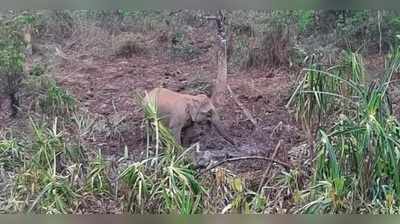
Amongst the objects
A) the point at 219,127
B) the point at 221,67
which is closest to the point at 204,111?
the point at 219,127

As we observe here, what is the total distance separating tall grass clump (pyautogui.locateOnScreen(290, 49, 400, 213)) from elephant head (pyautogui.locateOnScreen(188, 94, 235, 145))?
0.63m

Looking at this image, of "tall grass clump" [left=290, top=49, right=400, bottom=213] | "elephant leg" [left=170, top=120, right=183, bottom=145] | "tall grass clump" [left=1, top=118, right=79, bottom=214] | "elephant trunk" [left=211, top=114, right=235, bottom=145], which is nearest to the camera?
"tall grass clump" [left=290, top=49, right=400, bottom=213]

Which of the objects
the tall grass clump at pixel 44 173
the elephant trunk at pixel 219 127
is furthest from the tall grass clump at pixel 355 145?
the tall grass clump at pixel 44 173

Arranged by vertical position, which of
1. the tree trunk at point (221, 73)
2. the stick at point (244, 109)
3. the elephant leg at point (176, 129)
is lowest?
the elephant leg at point (176, 129)

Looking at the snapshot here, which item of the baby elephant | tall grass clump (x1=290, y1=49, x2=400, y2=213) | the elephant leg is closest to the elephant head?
the baby elephant

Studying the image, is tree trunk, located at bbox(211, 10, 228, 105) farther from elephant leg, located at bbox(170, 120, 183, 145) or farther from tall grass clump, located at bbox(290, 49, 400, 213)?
tall grass clump, located at bbox(290, 49, 400, 213)

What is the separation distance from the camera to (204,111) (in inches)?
116

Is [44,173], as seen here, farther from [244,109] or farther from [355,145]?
[355,145]

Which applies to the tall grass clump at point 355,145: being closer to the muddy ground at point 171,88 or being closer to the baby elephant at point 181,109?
the muddy ground at point 171,88

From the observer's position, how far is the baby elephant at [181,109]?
2852 millimetres

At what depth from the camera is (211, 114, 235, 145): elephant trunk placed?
291cm

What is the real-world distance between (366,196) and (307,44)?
895mm

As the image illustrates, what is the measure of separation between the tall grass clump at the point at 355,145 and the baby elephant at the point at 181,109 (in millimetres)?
648
